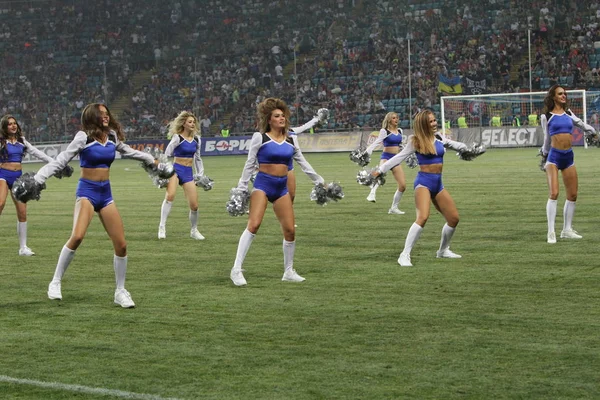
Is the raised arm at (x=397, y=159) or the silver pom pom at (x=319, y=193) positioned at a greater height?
the raised arm at (x=397, y=159)

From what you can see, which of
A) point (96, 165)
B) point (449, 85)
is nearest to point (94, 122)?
point (96, 165)

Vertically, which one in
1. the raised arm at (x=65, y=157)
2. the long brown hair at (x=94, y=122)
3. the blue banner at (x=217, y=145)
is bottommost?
the blue banner at (x=217, y=145)

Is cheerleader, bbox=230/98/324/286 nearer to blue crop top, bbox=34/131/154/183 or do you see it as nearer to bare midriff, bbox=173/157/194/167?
blue crop top, bbox=34/131/154/183

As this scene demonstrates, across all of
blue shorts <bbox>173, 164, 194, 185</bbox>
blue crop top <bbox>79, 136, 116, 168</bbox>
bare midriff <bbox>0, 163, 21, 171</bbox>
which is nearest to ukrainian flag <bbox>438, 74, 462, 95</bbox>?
blue shorts <bbox>173, 164, 194, 185</bbox>

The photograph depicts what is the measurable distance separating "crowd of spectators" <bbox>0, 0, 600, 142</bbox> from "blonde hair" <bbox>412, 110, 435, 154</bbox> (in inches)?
1365

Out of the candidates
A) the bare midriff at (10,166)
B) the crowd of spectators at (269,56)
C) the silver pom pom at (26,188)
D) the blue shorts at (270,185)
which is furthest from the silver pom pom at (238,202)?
the crowd of spectators at (269,56)

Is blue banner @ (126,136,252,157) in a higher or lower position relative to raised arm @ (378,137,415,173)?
lower

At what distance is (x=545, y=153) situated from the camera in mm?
15312

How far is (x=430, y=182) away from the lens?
1325 centimetres

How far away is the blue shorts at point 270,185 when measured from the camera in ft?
38.8

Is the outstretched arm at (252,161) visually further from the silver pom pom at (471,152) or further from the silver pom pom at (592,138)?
the silver pom pom at (592,138)

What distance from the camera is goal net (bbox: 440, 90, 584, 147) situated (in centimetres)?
4559

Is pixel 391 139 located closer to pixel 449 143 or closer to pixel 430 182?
pixel 449 143

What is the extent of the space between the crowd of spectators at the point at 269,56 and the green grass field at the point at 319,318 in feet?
109
